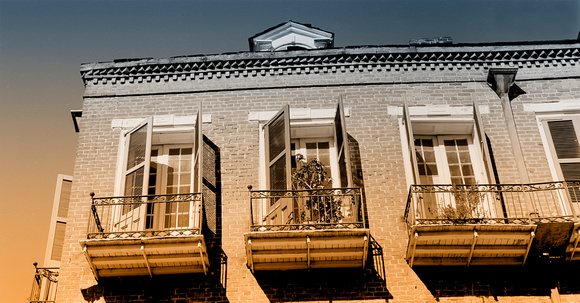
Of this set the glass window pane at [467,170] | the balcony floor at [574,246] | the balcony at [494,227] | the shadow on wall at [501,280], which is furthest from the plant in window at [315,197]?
the balcony floor at [574,246]

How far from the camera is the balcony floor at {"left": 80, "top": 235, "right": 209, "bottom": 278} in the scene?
938 cm

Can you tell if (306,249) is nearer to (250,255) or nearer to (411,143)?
(250,255)

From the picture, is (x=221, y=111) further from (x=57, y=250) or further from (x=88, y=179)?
(x=57, y=250)

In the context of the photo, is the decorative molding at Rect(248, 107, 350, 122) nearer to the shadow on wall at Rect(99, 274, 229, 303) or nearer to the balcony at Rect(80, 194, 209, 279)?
the balcony at Rect(80, 194, 209, 279)

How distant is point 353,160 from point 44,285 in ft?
19.3

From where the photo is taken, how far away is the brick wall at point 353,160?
977cm

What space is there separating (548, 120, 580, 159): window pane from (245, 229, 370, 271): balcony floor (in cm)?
424

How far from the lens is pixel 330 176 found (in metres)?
11.1

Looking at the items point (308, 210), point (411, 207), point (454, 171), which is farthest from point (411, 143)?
point (308, 210)

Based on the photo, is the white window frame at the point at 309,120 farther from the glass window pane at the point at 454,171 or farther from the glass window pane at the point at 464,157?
the glass window pane at the point at 464,157

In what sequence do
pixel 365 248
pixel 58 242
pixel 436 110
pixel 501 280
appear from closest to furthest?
pixel 365 248 < pixel 501 280 < pixel 58 242 < pixel 436 110

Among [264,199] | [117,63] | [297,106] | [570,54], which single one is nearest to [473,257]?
[264,199]

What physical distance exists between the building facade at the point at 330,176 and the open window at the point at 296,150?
0.03m

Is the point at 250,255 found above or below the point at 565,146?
below
